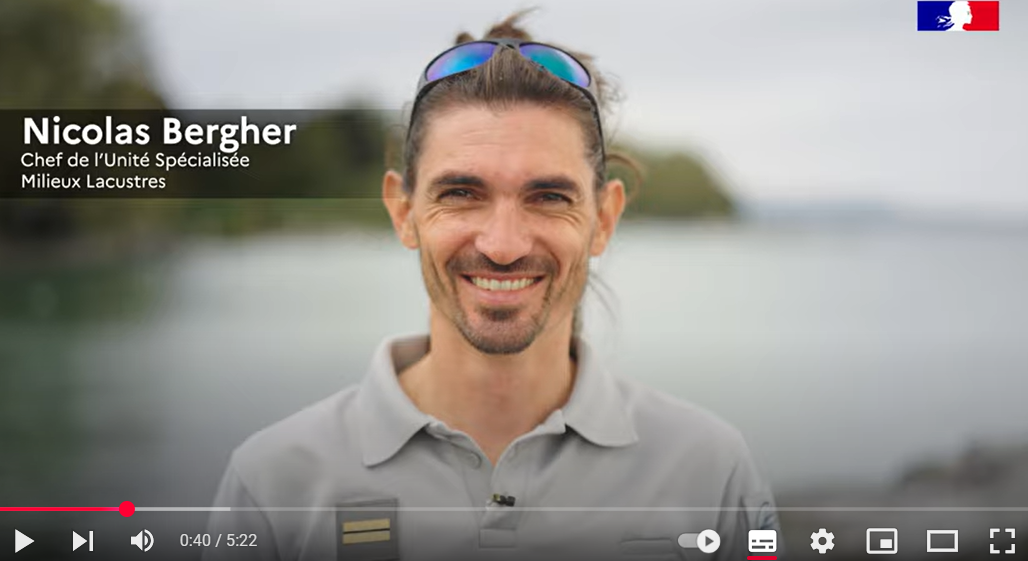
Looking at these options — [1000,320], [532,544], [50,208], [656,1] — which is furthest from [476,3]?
[1000,320]

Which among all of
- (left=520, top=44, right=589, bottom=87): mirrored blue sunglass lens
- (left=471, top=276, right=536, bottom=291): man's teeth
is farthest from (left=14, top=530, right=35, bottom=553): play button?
(left=520, top=44, right=589, bottom=87): mirrored blue sunglass lens

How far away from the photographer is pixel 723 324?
8.75 feet

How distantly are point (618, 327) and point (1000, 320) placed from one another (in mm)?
987

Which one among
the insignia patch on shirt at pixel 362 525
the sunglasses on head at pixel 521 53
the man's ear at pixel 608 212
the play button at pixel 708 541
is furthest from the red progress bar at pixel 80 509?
the play button at pixel 708 541

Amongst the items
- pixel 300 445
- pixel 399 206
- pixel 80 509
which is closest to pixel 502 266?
pixel 399 206

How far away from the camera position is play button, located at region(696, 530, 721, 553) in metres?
2.64

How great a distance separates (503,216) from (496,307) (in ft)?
0.74

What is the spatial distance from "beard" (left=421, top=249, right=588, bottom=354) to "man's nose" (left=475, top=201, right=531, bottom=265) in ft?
0.08

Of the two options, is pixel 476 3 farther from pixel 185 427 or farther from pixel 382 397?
pixel 185 427

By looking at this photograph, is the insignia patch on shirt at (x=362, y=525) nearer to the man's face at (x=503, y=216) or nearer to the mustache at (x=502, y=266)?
the man's face at (x=503, y=216)

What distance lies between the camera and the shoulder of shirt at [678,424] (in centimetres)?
264

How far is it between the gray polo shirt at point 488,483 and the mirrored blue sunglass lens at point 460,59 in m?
0.68

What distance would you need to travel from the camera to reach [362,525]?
2592 millimetres

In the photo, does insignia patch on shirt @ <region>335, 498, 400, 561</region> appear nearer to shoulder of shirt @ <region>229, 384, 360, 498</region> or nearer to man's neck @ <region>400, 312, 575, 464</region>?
shoulder of shirt @ <region>229, 384, 360, 498</region>
